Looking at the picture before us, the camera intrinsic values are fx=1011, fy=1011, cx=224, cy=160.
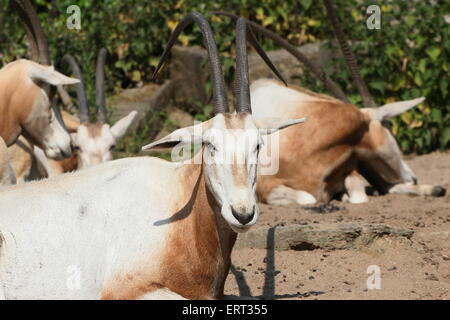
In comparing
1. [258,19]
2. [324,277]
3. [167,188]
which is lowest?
[324,277]

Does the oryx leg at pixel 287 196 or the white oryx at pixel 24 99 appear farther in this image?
the oryx leg at pixel 287 196

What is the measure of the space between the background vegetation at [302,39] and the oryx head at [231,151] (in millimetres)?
5771

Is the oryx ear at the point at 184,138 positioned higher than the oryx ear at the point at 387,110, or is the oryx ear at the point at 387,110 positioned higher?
the oryx ear at the point at 184,138

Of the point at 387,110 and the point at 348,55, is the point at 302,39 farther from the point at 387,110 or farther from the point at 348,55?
the point at 387,110

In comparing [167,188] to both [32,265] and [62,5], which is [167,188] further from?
[62,5]

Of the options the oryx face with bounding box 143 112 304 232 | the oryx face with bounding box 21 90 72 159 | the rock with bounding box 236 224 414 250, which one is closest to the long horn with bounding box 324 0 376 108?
the oryx face with bounding box 21 90 72 159

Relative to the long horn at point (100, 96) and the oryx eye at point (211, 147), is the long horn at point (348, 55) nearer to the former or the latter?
the long horn at point (100, 96)

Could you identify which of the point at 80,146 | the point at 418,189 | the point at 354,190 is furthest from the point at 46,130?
the point at 418,189

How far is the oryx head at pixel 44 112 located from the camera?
7336 mm

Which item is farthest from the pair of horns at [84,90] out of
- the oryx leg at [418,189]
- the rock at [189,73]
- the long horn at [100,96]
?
the oryx leg at [418,189]

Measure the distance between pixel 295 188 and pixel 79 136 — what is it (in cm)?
203
